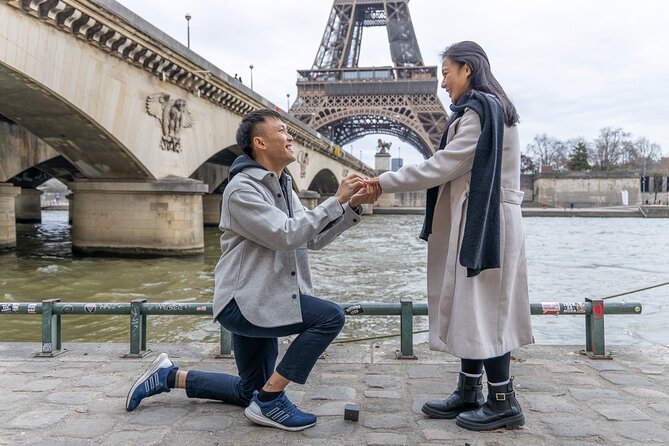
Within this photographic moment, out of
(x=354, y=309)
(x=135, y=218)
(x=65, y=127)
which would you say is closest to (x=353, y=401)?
(x=354, y=309)

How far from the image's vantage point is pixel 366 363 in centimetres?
425

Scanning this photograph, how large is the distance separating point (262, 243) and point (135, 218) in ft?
47.3

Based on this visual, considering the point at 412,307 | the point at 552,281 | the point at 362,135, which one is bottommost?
the point at 552,281

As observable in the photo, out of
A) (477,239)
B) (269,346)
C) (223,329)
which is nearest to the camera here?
(477,239)

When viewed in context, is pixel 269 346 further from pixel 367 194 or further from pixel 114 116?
pixel 114 116

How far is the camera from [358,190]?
3.00m

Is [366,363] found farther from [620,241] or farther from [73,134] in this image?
[620,241]

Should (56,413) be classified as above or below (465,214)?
below

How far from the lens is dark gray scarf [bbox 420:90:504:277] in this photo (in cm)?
282

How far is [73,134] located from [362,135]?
68.2 m

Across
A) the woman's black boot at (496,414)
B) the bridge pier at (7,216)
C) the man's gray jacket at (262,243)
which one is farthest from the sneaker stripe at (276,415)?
the bridge pier at (7,216)

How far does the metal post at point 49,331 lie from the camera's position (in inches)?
172

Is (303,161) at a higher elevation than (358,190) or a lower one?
higher

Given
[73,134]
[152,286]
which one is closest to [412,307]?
[152,286]
